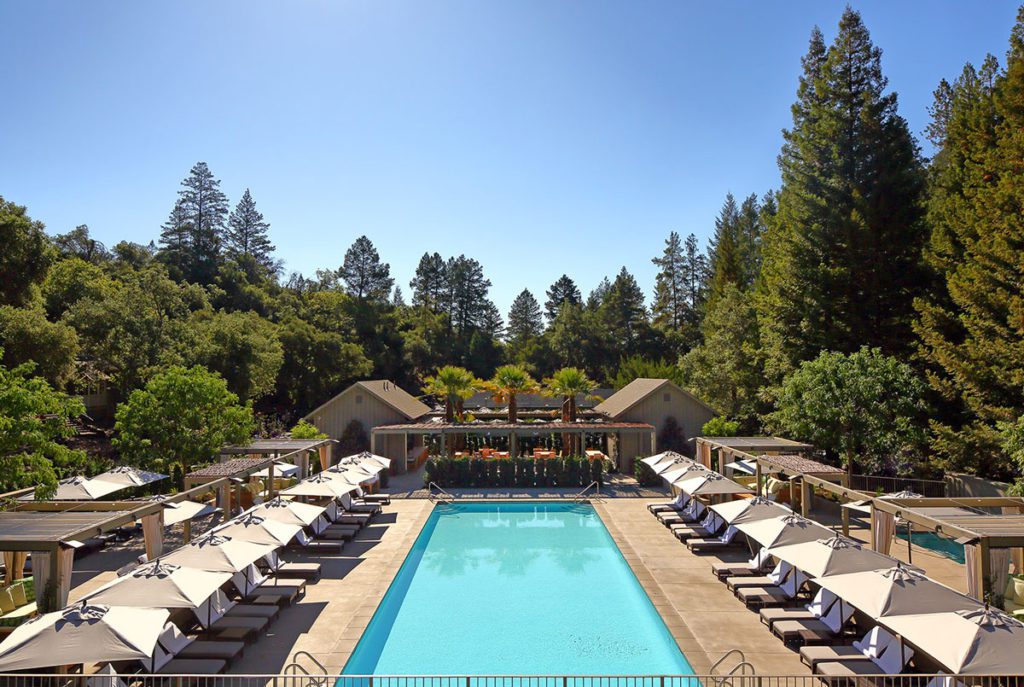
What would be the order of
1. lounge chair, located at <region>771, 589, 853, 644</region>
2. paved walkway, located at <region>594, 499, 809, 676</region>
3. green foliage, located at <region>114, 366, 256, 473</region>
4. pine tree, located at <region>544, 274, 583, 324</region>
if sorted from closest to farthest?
paved walkway, located at <region>594, 499, 809, 676</region> < lounge chair, located at <region>771, 589, 853, 644</region> < green foliage, located at <region>114, 366, 256, 473</region> < pine tree, located at <region>544, 274, 583, 324</region>

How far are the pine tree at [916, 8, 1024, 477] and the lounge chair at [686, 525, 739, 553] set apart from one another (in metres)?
8.30

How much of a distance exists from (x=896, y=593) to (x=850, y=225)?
23434 millimetres

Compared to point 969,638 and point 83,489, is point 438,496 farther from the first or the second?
point 969,638

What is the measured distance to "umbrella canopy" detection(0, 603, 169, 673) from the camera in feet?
25.7

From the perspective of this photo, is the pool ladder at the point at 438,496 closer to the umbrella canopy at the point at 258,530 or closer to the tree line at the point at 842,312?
the umbrella canopy at the point at 258,530

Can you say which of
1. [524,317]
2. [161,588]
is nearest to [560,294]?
[524,317]

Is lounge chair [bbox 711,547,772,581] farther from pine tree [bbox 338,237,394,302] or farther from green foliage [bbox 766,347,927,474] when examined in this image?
pine tree [bbox 338,237,394,302]

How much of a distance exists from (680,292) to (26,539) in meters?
65.6

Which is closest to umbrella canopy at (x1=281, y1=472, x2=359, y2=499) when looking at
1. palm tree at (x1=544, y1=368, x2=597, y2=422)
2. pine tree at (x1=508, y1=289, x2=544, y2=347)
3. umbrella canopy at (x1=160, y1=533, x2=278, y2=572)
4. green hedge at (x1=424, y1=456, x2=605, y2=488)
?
umbrella canopy at (x1=160, y1=533, x2=278, y2=572)

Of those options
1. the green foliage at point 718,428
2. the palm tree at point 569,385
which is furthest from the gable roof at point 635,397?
the palm tree at point 569,385

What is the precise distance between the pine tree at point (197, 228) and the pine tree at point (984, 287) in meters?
56.7

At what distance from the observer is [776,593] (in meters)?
12.9

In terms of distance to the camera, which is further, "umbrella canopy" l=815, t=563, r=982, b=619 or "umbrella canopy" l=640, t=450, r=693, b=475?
"umbrella canopy" l=640, t=450, r=693, b=475

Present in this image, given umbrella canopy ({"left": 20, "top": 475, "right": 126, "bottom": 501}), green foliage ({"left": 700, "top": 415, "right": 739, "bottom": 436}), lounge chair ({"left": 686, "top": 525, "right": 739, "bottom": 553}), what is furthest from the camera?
green foliage ({"left": 700, "top": 415, "right": 739, "bottom": 436})
